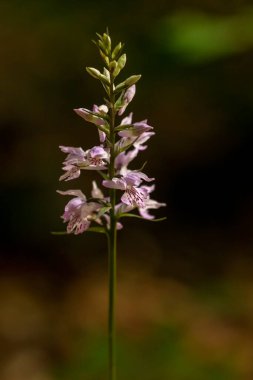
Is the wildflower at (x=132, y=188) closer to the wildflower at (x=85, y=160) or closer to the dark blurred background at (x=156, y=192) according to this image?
the wildflower at (x=85, y=160)

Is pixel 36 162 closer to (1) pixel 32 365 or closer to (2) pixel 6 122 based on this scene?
(2) pixel 6 122

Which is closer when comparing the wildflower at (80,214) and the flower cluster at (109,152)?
the flower cluster at (109,152)

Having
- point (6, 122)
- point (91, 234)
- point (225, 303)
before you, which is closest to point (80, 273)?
point (91, 234)

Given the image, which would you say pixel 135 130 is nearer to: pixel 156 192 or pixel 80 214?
pixel 80 214

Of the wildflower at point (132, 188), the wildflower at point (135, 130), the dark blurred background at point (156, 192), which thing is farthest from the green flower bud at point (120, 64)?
the dark blurred background at point (156, 192)

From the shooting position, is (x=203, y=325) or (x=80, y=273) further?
(x=80, y=273)

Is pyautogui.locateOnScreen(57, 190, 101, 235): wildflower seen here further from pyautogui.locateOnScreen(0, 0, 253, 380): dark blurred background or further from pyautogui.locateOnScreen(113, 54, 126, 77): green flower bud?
pyautogui.locateOnScreen(0, 0, 253, 380): dark blurred background
